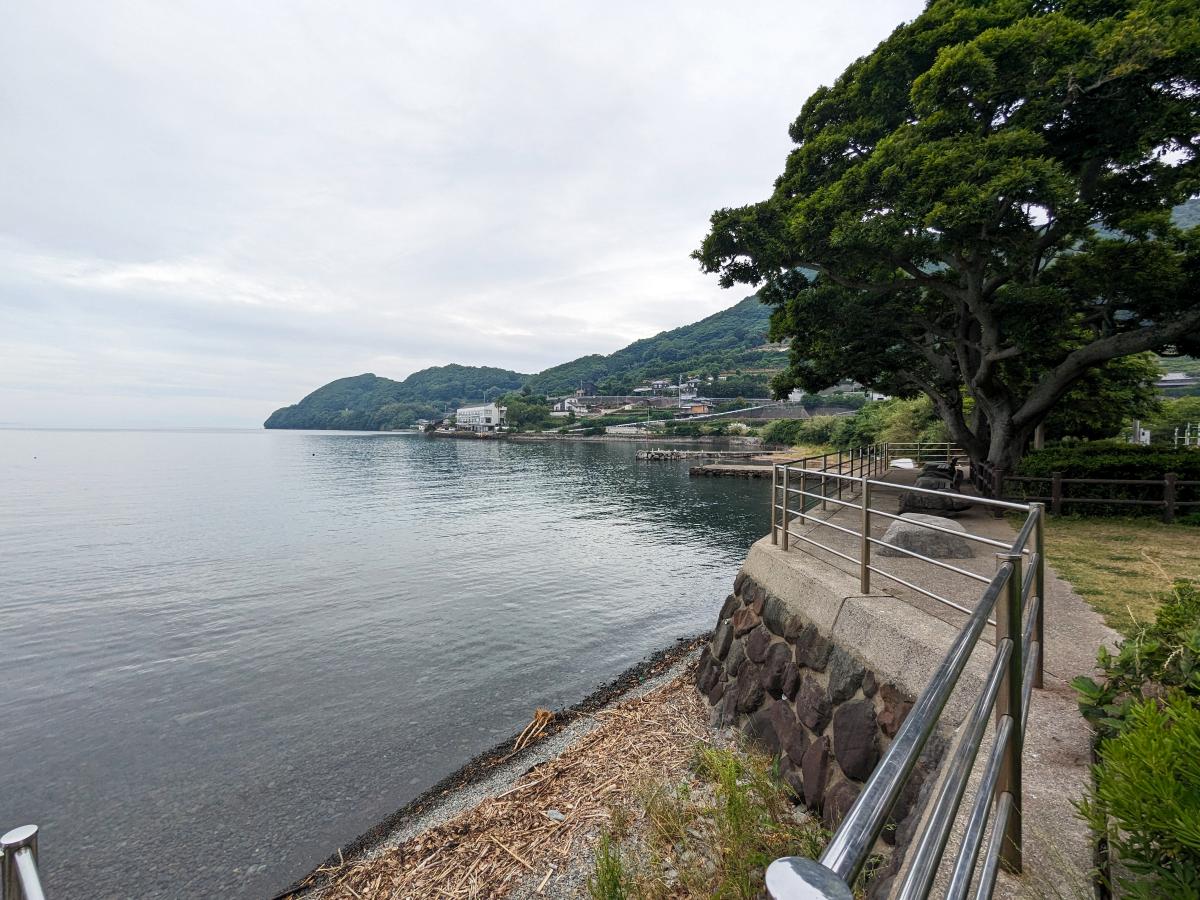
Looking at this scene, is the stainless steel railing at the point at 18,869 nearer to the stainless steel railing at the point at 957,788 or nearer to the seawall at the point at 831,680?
the stainless steel railing at the point at 957,788

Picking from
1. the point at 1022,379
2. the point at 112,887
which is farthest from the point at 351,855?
the point at 1022,379

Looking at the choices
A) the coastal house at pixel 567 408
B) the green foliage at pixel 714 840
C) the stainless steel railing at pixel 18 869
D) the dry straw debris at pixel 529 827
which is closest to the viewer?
the stainless steel railing at pixel 18 869

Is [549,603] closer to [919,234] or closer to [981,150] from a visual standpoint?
[919,234]

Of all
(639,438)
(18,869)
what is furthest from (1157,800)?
(639,438)

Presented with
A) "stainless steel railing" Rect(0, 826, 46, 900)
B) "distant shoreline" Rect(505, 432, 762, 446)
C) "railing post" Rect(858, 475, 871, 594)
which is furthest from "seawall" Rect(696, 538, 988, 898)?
"distant shoreline" Rect(505, 432, 762, 446)

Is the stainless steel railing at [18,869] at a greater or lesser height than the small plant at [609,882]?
greater

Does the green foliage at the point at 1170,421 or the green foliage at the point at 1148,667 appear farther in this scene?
the green foliage at the point at 1170,421

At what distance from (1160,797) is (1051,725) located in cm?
292

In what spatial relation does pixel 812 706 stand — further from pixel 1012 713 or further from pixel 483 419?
pixel 483 419

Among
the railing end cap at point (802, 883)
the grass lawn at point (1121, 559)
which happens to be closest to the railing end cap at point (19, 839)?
the railing end cap at point (802, 883)

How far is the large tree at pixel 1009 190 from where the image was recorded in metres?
12.5

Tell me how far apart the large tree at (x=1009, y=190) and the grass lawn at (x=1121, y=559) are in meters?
4.76

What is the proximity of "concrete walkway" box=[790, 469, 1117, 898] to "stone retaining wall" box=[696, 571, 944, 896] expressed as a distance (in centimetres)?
71

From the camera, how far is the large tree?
494 inches
